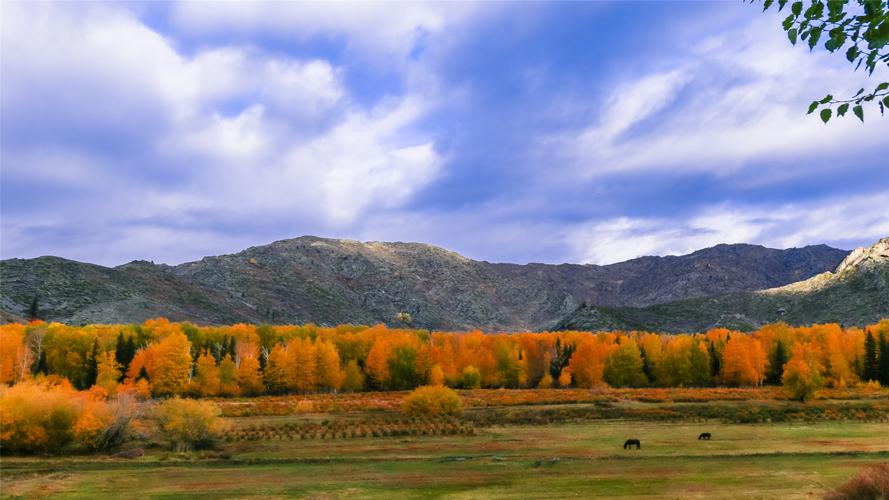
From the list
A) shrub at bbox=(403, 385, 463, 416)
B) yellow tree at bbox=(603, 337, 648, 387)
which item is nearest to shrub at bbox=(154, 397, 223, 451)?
shrub at bbox=(403, 385, 463, 416)

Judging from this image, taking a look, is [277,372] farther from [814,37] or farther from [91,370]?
[814,37]

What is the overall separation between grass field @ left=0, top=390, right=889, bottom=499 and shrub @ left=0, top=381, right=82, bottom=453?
239 centimetres

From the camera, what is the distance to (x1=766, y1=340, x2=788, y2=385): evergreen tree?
379 ft

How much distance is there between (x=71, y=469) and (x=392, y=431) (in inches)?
1058

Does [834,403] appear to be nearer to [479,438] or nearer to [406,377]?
[479,438]

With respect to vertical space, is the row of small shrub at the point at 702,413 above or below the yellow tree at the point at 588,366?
below

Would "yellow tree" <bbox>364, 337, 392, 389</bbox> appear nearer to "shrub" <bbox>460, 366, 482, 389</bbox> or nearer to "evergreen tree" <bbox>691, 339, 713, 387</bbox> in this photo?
"shrub" <bbox>460, 366, 482, 389</bbox>

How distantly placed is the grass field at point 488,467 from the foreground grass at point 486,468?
0.24 feet

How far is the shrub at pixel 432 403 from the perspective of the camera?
72.3m

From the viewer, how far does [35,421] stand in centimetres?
4775

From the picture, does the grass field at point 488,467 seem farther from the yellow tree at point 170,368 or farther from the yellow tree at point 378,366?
the yellow tree at point 378,366

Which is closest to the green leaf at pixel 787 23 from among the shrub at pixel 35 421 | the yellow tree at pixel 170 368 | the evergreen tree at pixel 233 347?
the shrub at pixel 35 421

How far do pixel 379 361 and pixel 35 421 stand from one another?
72.7 metres

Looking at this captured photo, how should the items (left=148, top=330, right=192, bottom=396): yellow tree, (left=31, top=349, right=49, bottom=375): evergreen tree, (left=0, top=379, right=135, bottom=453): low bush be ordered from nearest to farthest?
(left=0, top=379, right=135, bottom=453): low bush
(left=148, top=330, right=192, bottom=396): yellow tree
(left=31, top=349, right=49, bottom=375): evergreen tree
